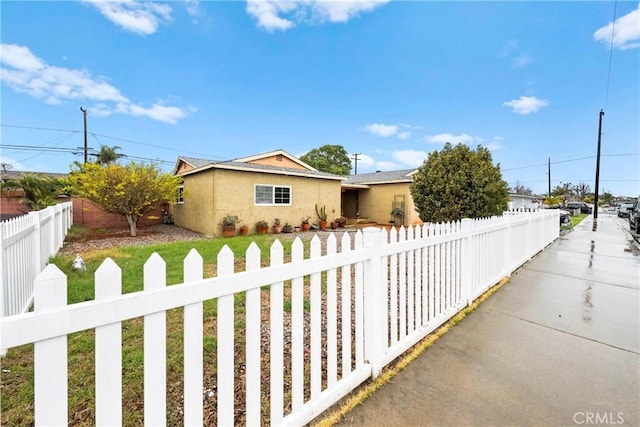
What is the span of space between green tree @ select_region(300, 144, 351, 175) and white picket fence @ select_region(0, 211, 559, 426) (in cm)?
3432

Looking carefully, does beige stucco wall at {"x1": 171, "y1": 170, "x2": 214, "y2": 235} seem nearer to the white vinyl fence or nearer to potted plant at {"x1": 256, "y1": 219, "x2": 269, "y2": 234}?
potted plant at {"x1": 256, "y1": 219, "x2": 269, "y2": 234}

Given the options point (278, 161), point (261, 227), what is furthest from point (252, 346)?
point (278, 161)

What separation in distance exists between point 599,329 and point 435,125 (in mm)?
18332

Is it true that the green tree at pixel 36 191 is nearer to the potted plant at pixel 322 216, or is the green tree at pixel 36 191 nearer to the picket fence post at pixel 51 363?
the potted plant at pixel 322 216

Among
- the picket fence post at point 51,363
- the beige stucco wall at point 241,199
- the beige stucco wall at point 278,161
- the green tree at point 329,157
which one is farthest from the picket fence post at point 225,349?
the green tree at point 329,157

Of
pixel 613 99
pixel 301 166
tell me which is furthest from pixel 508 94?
pixel 301 166

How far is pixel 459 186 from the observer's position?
6.48 meters

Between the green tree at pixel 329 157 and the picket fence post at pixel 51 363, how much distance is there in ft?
121

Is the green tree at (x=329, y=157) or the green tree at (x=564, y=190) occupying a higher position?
the green tree at (x=329, y=157)

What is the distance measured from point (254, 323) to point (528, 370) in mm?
2576

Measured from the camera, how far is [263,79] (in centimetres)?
1714

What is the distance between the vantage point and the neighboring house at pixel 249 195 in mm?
12008

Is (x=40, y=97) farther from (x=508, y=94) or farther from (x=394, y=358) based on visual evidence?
(x=508, y=94)

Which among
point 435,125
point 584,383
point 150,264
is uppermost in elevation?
point 435,125
